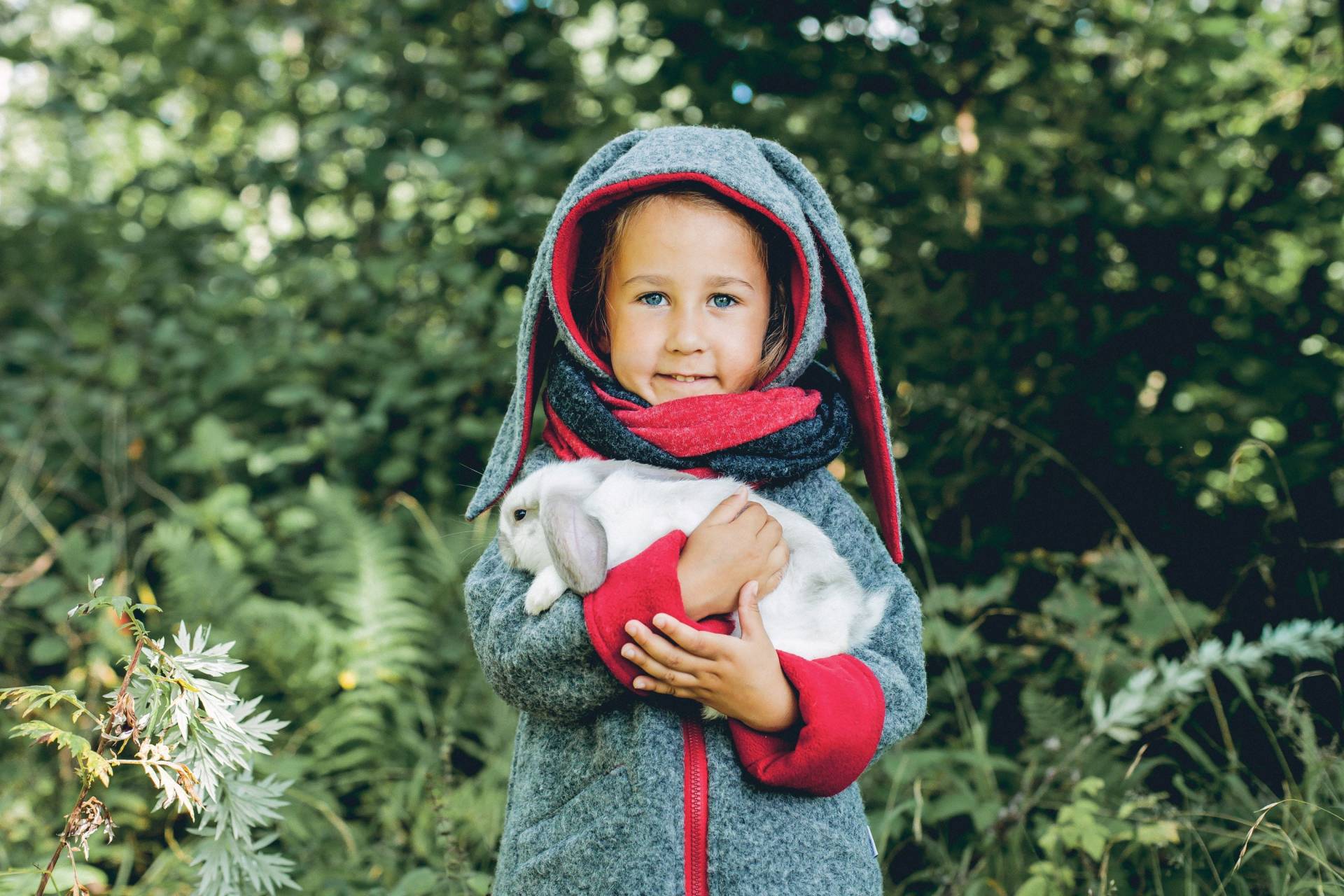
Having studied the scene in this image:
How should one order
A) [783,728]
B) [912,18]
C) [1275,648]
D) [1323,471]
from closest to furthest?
[783,728] < [1275,648] < [1323,471] < [912,18]

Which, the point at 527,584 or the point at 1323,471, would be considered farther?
the point at 1323,471

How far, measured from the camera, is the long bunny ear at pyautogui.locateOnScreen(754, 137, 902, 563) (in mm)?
1839

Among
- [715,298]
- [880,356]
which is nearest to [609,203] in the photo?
[715,298]

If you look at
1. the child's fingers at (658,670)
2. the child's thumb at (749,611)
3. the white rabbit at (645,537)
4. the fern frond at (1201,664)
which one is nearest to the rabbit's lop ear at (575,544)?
the white rabbit at (645,537)

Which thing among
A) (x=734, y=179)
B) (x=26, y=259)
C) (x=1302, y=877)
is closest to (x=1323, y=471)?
(x=1302, y=877)

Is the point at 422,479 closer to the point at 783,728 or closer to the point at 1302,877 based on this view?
the point at 783,728

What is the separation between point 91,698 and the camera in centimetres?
369

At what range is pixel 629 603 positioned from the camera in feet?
4.78

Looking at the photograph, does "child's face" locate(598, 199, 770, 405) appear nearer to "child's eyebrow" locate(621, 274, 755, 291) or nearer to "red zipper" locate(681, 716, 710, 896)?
"child's eyebrow" locate(621, 274, 755, 291)

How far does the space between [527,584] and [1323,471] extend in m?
2.53

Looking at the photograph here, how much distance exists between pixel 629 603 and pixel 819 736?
36 centimetres

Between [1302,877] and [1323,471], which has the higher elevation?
[1323,471]

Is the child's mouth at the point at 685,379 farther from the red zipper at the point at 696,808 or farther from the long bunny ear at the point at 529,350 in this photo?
the red zipper at the point at 696,808

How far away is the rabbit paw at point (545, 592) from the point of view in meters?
1.53
